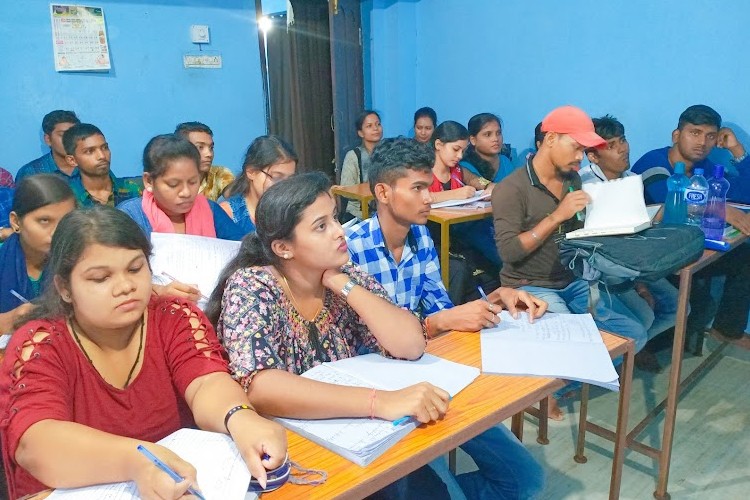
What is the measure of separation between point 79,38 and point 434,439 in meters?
3.76

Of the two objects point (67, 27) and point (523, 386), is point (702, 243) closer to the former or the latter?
point (523, 386)

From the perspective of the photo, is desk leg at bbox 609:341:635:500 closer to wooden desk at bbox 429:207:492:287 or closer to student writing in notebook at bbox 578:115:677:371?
student writing in notebook at bbox 578:115:677:371

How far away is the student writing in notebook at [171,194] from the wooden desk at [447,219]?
1159 mm

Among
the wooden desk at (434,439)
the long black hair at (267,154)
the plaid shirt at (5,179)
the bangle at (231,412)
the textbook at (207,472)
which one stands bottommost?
the wooden desk at (434,439)

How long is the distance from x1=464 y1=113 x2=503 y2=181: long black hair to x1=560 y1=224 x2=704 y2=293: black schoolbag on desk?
6.70 ft

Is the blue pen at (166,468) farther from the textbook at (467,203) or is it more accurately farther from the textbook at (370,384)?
the textbook at (467,203)

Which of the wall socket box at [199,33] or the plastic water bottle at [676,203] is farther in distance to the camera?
the wall socket box at [199,33]

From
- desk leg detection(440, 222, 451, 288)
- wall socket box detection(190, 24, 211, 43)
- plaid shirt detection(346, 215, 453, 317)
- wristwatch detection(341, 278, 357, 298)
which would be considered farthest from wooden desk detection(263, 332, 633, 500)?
wall socket box detection(190, 24, 211, 43)

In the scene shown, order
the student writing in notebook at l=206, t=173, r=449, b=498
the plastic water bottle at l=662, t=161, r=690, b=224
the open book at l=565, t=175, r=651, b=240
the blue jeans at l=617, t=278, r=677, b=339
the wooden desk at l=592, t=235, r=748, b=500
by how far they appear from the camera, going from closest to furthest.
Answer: the student writing in notebook at l=206, t=173, r=449, b=498
the wooden desk at l=592, t=235, r=748, b=500
the open book at l=565, t=175, r=651, b=240
the plastic water bottle at l=662, t=161, r=690, b=224
the blue jeans at l=617, t=278, r=677, b=339

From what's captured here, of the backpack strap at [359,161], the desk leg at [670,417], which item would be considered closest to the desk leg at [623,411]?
the desk leg at [670,417]

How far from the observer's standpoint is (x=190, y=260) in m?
1.62

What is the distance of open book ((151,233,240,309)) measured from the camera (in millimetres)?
1573

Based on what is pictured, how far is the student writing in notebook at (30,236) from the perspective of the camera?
5.46 ft

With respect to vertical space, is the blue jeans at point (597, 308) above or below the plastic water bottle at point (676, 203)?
below
